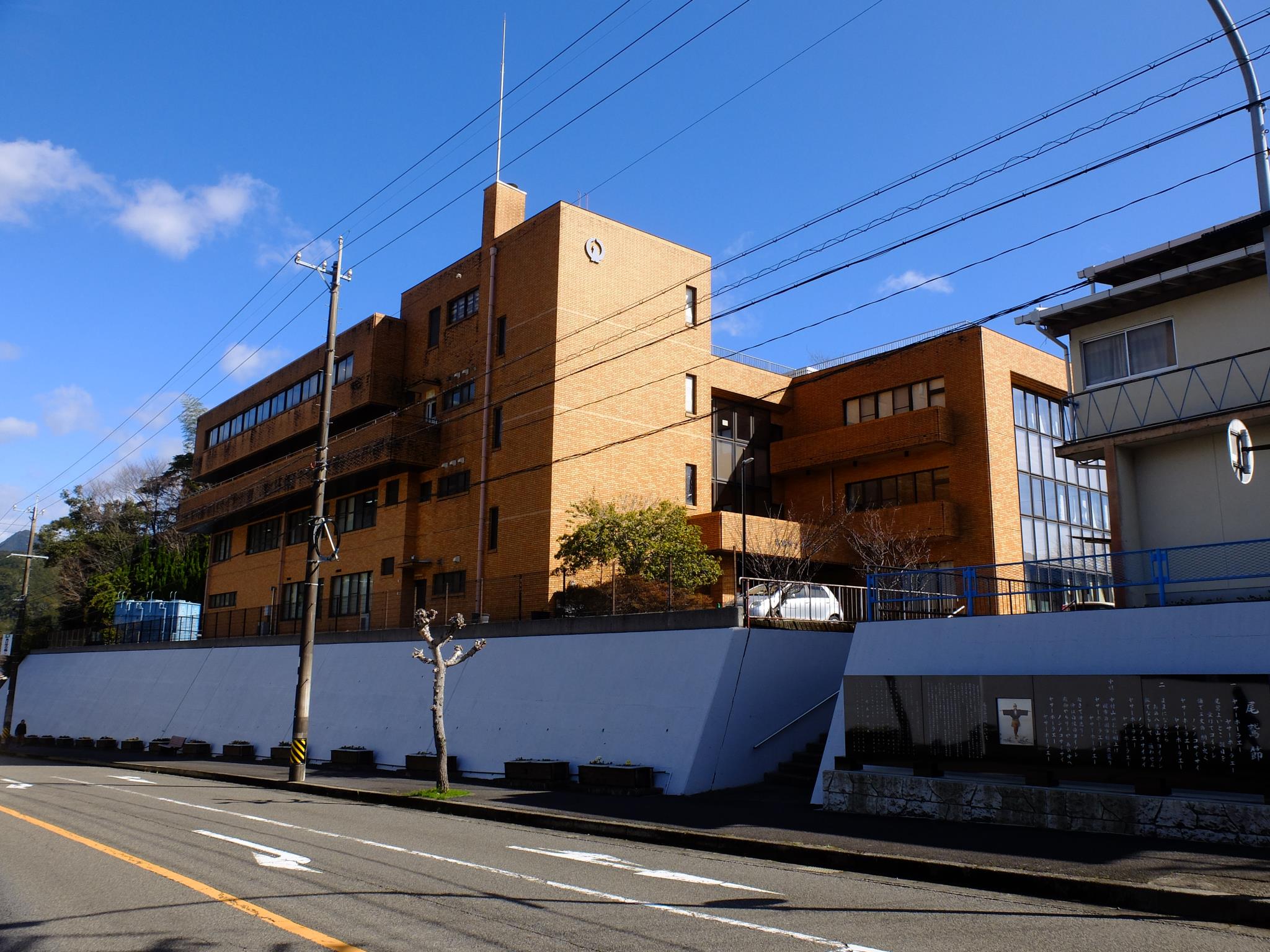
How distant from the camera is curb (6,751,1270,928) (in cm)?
792

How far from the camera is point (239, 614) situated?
43906 millimetres

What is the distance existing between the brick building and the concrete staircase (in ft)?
34.6

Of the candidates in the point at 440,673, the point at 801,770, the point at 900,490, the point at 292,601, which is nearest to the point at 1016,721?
the point at 801,770

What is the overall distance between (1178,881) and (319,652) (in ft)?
84.2

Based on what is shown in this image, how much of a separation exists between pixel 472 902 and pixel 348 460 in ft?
94.7

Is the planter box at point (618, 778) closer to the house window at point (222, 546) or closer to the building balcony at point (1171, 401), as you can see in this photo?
the building balcony at point (1171, 401)

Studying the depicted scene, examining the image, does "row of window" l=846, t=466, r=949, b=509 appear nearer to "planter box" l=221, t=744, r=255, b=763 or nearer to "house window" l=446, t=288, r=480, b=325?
"house window" l=446, t=288, r=480, b=325

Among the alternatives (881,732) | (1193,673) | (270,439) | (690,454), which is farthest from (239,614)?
(1193,673)

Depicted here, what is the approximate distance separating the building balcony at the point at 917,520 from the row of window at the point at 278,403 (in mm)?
20679

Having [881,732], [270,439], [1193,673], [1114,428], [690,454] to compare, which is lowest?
[881,732]

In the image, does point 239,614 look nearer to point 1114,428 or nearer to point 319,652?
point 319,652

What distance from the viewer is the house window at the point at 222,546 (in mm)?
48094

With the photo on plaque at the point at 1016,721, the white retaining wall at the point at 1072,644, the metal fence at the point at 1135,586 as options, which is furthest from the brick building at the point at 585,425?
the photo on plaque at the point at 1016,721

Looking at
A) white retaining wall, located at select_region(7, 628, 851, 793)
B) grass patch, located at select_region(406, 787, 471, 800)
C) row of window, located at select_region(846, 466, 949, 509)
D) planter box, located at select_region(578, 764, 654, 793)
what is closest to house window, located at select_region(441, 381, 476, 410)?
white retaining wall, located at select_region(7, 628, 851, 793)
